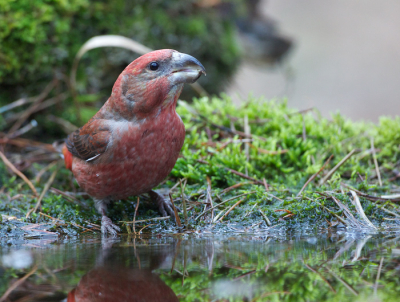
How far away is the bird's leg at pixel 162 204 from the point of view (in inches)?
131

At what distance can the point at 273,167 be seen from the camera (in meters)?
4.12

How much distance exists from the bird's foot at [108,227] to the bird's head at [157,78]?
88cm

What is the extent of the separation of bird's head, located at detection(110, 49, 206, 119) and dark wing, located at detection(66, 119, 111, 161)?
28 centimetres

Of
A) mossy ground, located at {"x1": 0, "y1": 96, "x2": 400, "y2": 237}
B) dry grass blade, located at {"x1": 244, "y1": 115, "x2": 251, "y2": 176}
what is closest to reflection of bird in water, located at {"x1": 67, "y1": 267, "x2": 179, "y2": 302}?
mossy ground, located at {"x1": 0, "y1": 96, "x2": 400, "y2": 237}

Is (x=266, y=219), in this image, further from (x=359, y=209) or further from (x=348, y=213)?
(x=359, y=209)

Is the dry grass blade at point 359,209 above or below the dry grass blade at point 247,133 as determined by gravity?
below

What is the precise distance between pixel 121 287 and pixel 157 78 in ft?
5.90

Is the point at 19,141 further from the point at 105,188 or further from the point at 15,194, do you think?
the point at 105,188

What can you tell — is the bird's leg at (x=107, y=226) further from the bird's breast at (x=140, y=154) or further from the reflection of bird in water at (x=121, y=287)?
the reflection of bird in water at (x=121, y=287)

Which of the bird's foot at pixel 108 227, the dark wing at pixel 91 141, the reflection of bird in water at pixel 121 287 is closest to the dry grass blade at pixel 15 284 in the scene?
the reflection of bird in water at pixel 121 287

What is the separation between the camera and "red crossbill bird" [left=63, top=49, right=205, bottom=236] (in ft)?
10.3

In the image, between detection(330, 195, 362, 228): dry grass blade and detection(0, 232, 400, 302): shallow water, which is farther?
detection(330, 195, 362, 228): dry grass blade

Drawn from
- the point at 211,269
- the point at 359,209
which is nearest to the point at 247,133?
the point at 359,209

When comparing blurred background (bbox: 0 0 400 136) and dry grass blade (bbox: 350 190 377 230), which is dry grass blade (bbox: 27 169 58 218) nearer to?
blurred background (bbox: 0 0 400 136)
